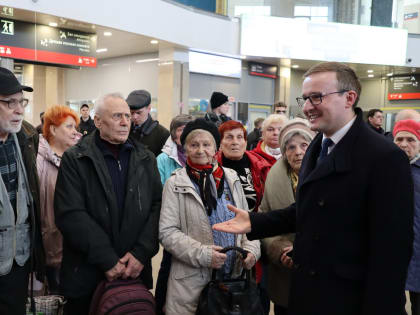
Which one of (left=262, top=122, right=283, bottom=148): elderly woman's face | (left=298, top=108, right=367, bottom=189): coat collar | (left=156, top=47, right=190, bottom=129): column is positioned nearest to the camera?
(left=298, top=108, right=367, bottom=189): coat collar

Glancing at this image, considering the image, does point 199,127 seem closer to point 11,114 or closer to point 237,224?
point 237,224

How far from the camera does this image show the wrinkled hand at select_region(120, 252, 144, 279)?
97.3 inches

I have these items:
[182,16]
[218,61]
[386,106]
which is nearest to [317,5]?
[218,61]

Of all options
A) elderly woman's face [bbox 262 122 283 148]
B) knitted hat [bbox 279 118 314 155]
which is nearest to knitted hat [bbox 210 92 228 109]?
elderly woman's face [bbox 262 122 283 148]

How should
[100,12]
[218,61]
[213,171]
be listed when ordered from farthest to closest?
[218,61] < [100,12] < [213,171]

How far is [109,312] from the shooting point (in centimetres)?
224

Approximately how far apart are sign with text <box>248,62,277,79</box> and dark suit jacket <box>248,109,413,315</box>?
1165 cm

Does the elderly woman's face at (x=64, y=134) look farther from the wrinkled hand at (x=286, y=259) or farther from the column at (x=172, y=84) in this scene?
Answer: the column at (x=172, y=84)

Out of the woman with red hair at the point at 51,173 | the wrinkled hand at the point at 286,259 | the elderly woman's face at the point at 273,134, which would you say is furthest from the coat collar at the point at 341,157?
the woman with red hair at the point at 51,173

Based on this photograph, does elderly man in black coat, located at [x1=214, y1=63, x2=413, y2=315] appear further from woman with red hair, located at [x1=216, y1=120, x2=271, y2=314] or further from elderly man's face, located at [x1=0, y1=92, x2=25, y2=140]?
elderly man's face, located at [x1=0, y1=92, x2=25, y2=140]

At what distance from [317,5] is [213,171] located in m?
11.3

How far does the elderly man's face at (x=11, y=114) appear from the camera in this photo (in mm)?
2271

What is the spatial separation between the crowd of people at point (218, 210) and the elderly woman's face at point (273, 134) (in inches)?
16.4

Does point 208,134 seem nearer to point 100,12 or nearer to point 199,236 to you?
point 199,236
